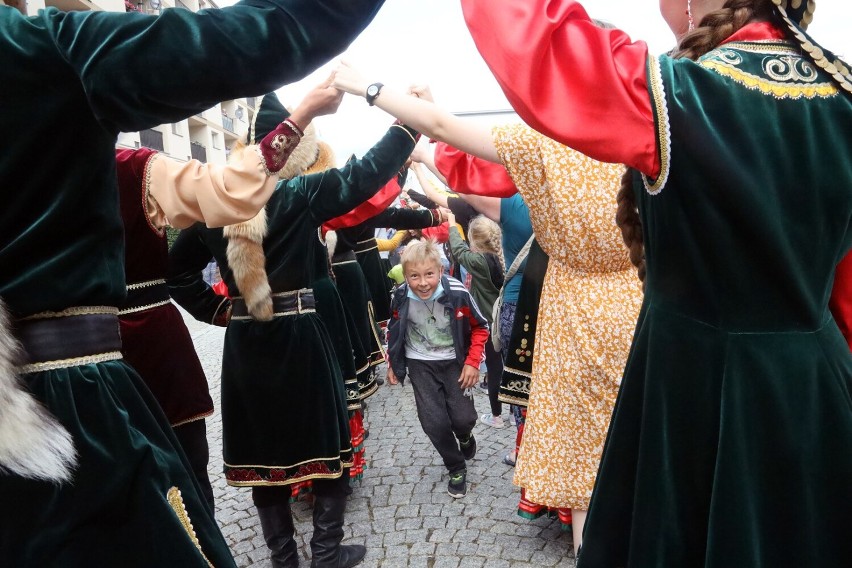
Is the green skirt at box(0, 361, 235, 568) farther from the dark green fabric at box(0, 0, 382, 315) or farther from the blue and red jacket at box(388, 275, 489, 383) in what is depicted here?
the blue and red jacket at box(388, 275, 489, 383)

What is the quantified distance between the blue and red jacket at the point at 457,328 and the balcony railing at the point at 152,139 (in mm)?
23739

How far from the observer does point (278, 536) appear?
301cm

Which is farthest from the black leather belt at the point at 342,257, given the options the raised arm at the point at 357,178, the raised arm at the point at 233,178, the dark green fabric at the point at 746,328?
the dark green fabric at the point at 746,328

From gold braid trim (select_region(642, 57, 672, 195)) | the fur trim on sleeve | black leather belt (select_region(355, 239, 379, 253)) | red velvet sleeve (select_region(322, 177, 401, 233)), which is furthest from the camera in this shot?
black leather belt (select_region(355, 239, 379, 253))

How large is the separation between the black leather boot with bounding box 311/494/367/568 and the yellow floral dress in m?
0.97

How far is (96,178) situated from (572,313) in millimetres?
1792

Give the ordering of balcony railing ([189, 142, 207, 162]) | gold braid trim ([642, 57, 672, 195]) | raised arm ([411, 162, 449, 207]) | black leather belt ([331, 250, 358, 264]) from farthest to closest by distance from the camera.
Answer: balcony railing ([189, 142, 207, 162]) < black leather belt ([331, 250, 358, 264]) < raised arm ([411, 162, 449, 207]) < gold braid trim ([642, 57, 672, 195])

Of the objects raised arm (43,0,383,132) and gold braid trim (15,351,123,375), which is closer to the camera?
raised arm (43,0,383,132)

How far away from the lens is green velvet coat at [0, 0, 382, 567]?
104 cm

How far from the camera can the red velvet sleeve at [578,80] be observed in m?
1.15

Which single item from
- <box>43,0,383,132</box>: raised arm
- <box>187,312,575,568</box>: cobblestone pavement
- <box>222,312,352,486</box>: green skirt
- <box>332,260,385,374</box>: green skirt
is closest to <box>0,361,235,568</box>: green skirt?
<box>43,0,383,132</box>: raised arm

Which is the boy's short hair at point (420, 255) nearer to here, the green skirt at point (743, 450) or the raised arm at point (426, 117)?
the raised arm at point (426, 117)

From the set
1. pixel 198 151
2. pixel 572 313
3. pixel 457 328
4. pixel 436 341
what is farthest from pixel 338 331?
pixel 198 151

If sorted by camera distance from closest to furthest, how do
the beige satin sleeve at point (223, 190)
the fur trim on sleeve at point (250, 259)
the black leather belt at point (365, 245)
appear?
the beige satin sleeve at point (223, 190), the fur trim on sleeve at point (250, 259), the black leather belt at point (365, 245)
